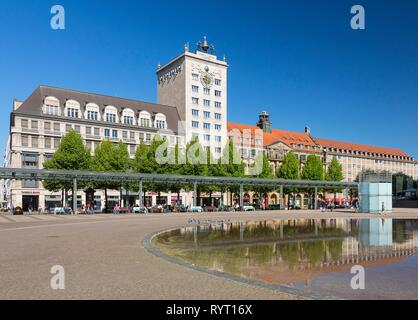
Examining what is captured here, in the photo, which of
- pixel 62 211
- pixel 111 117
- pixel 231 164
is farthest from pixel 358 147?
pixel 62 211

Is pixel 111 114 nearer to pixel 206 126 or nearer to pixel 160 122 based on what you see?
pixel 160 122

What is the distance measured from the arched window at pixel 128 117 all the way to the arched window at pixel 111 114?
1594 mm

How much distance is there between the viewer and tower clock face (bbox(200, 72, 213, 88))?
95.3m

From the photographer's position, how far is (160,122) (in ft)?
296

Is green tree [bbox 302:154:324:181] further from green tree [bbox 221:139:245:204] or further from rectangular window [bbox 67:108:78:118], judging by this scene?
rectangular window [bbox 67:108:78:118]

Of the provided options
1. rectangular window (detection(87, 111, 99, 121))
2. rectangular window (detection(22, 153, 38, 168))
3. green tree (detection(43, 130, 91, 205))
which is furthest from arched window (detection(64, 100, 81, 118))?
green tree (detection(43, 130, 91, 205))

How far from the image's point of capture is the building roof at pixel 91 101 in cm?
7435

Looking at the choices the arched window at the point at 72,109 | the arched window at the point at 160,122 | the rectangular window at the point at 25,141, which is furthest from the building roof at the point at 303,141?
the rectangular window at the point at 25,141

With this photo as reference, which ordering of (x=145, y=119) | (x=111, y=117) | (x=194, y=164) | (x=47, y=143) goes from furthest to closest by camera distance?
(x=145, y=119)
(x=111, y=117)
(x=47, y=143)
(x=194, y=164)

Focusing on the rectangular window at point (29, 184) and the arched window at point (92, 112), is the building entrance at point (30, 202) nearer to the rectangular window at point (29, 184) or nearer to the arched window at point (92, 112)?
the rectangular window at point (29, 184)

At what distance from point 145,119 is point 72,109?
53.3 ft

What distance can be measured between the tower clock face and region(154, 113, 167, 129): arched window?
13426 mm
